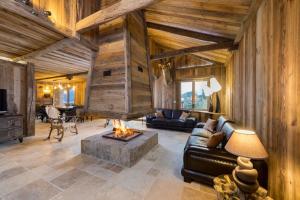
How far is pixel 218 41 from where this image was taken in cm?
382

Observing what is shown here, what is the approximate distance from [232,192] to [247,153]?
531mm

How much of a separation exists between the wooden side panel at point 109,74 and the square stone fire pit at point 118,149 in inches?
29.7

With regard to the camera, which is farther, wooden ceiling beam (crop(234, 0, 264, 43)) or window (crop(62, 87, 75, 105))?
window (crop(62, 87, 75, 105))

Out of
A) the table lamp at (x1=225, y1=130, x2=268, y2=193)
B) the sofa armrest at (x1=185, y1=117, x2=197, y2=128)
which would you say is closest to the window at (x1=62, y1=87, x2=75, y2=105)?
the sofa armrest at (x1=185, y1=117, x2=197, y2=128)

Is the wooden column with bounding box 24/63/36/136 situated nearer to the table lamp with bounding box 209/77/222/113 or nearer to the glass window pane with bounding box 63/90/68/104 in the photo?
the table lamp with bounding box 209/77/222/113

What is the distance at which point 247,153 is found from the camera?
1435 millimetres

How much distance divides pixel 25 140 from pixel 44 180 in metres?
3.05

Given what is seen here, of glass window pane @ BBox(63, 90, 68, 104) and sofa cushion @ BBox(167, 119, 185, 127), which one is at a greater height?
glass window pane @ BBox(63, 90, 68, 104)

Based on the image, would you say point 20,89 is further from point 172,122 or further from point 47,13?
point 172,122

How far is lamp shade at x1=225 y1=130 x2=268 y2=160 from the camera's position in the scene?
1420 millimetres

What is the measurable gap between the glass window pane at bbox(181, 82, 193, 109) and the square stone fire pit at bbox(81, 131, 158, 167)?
4359mm

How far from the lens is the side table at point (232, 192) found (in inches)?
59.8

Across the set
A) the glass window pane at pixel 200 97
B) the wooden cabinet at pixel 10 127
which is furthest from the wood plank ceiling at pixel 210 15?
the wooden cabinet at pixel 10 127

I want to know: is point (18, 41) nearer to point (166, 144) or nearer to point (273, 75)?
point (166, 144)
